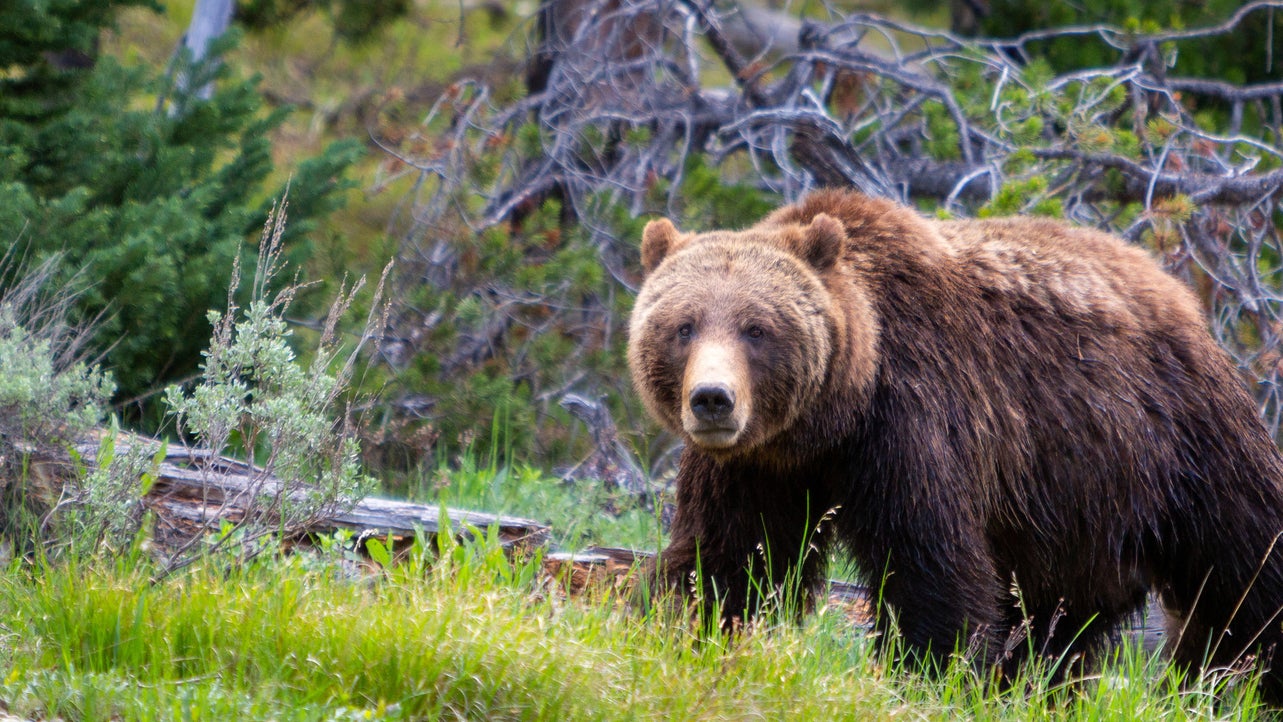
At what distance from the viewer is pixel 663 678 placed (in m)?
3.37

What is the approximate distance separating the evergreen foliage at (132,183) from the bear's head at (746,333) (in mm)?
2724

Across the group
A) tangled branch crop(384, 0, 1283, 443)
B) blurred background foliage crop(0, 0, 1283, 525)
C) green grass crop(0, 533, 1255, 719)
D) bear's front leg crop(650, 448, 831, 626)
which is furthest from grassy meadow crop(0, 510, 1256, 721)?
tangled branch crop(384, 0, 1283, 443)

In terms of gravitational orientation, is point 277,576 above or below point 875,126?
below

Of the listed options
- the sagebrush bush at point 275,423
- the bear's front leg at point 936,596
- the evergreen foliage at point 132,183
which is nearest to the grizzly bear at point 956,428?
the bear's front leg at point 936,596

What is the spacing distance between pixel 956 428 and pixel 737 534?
0.82m

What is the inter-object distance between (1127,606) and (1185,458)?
0.75 metres

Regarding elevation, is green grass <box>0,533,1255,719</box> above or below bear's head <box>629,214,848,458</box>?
below

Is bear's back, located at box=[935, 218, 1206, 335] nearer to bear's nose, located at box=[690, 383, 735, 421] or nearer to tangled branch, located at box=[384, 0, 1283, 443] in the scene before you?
tangled branch, located at box=[384, 0, 1283, 443]

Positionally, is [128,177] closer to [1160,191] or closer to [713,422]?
[713,422]

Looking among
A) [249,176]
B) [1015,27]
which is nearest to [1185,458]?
[249,176]

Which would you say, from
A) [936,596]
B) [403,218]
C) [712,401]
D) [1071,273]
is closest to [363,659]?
[712,401]

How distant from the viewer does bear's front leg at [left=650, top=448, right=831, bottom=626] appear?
4.54m

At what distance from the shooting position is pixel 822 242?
14.6ft

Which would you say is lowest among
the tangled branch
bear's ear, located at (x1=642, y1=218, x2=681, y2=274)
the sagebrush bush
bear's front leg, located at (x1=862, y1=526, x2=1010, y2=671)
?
bear's front leg, located at (x1=862, y1=526, x2=1010, y2=671)
